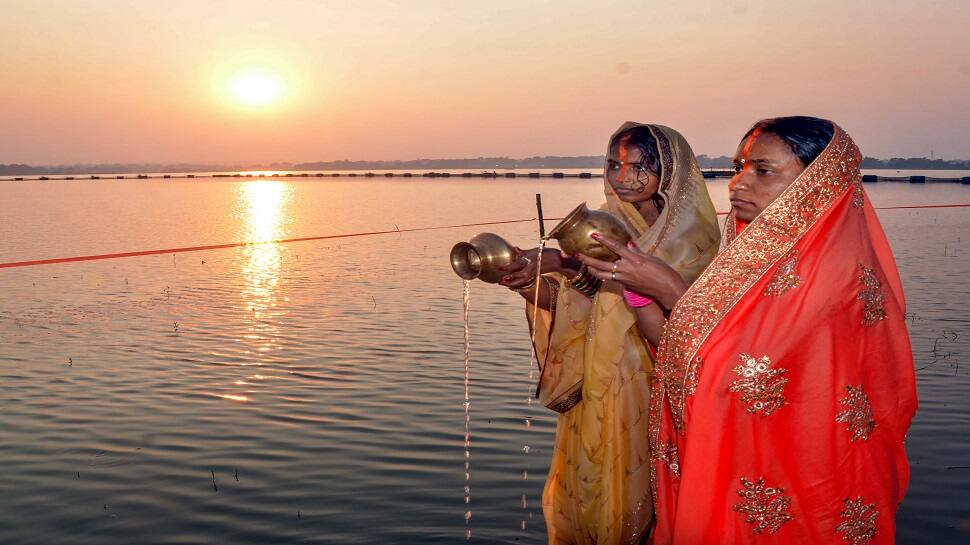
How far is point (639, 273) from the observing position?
120 inches

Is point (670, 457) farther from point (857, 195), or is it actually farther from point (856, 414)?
point (857, 195)

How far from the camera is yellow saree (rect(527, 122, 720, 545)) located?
370 cm

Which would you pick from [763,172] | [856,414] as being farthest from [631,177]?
[856,414]

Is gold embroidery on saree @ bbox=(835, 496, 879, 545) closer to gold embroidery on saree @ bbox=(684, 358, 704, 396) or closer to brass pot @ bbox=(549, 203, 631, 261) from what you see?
gold embroidery on saree @ bbox=(684, 358, 704, 396)

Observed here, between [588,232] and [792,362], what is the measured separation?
0.78 m

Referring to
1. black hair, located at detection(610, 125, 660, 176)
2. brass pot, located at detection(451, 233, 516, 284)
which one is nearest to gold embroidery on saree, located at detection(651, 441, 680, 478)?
brass pot, located at detection(451, 233, 516, 284)

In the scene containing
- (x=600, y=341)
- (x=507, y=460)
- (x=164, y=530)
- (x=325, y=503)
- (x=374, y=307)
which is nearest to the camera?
(x=600, y=341)

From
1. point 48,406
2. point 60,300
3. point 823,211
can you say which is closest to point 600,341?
point 823,211

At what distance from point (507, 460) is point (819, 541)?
4.27 metres

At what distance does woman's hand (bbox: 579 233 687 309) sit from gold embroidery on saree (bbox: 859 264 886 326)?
56 cm

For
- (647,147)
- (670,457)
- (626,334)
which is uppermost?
(647,147)

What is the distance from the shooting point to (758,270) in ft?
10.1

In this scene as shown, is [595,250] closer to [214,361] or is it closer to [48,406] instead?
[48,406]

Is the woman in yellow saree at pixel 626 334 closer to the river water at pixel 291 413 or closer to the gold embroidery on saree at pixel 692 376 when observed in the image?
the gold embroidery on saree at pixel 692 376
